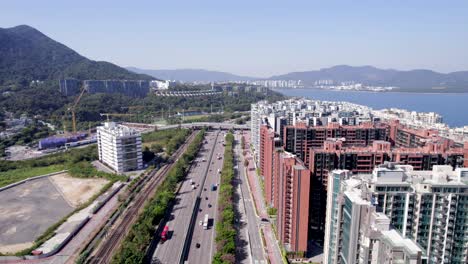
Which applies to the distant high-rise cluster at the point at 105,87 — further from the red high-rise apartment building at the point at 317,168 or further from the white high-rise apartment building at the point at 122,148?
the red high-rise apartment building at the point at 317,168

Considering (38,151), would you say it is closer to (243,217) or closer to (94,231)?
(94,231)

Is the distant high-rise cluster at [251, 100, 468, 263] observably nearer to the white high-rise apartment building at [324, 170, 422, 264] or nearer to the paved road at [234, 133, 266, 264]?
the white high-rise apartment building at [324, 170, 422, 264]

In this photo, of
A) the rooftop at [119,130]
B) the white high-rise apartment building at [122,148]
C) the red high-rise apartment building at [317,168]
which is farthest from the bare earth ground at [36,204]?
the red high-rise apartment building at [317,168]

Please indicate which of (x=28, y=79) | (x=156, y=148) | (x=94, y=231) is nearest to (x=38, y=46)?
(x=28, y=79)

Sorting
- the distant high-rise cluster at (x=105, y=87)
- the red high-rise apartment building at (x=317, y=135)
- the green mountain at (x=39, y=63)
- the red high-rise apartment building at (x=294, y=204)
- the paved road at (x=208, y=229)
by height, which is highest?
the green mountain at (x=39, y=63)

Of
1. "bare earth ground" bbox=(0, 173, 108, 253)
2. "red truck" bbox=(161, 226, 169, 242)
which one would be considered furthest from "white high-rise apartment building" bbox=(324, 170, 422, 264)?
"bare earth ground" bbox=(0, 173, 108, 253)

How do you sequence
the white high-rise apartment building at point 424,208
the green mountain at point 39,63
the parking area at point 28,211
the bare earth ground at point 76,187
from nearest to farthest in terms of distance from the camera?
the white high-rise apartment building at point 424,208 → the parking area at point 28,211 → the bare earth ground at point 76,187 → the green mountain at point 39,63
